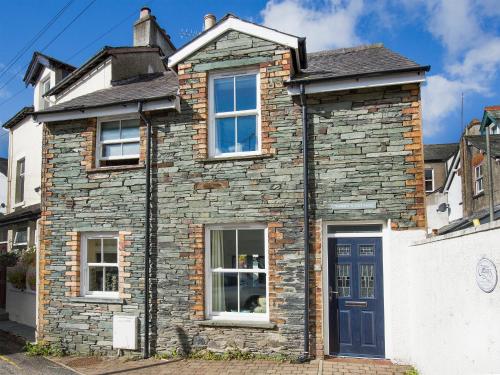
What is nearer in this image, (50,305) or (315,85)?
(315,85)

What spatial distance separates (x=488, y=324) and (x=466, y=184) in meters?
20.8

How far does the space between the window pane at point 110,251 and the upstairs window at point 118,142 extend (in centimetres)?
172

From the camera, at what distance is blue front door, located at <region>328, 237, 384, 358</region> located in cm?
757

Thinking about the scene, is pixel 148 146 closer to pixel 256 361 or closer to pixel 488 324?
pixel 256 361

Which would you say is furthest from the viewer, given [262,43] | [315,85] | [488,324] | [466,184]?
[466,184]

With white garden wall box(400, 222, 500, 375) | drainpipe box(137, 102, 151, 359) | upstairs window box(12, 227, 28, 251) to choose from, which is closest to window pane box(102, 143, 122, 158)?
drainpipe box(137, 102, 151, 359)

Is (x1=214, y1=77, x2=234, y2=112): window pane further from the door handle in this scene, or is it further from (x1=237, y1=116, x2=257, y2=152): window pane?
the door handle

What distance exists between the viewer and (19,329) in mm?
11672

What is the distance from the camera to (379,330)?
24.7 feet

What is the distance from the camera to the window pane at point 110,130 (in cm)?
936

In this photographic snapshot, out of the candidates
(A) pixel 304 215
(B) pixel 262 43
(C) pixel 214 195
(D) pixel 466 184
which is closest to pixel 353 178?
(A) pixel 304 215

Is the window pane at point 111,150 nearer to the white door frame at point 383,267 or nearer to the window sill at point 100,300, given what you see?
the window sill at point 100,300

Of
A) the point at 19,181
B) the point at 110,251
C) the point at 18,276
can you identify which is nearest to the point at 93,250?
the point at 110,251

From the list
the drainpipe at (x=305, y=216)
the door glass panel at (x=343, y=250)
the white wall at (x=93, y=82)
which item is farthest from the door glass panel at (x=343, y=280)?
the white wall at (x=93, y=82)
